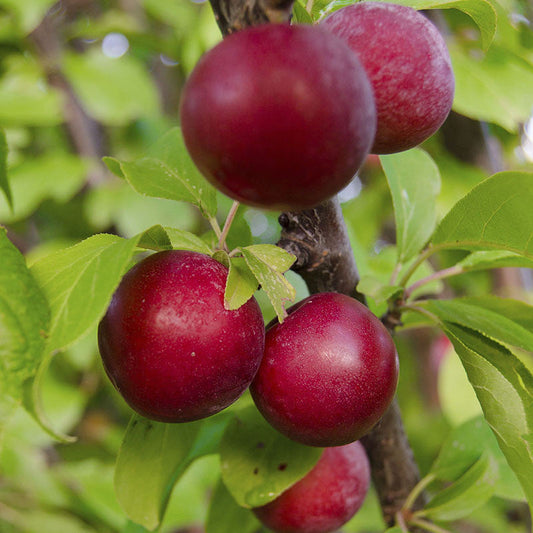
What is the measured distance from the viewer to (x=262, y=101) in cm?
31

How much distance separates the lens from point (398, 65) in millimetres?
418

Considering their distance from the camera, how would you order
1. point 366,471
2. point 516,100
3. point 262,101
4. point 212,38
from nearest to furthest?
point 262,101 → point 366,471 → point 516,100 → point 212,38

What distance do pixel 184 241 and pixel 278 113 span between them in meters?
0.25

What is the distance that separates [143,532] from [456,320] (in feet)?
1.48

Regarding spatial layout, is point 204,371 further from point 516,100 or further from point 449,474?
point 516,100

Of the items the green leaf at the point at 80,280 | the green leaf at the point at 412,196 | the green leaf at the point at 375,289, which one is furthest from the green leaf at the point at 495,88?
the green leaf at the point at 80,280

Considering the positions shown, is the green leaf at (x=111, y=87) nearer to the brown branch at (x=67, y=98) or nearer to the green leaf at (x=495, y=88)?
the brown branch at (x=67, y=98)

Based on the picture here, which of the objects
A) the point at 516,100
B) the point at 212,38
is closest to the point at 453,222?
the point at 516,100

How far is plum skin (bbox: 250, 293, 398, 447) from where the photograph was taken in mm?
462

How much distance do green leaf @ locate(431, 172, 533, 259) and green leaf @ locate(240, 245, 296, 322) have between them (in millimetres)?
186

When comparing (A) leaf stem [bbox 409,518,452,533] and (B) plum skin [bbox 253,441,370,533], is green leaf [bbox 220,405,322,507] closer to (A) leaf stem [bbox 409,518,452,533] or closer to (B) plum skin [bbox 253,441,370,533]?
(B) plum skin [bbox 253,441,370,533]

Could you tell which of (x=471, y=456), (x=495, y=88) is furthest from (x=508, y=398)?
(x=495, y=88)

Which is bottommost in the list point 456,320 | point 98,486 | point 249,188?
point 98,486

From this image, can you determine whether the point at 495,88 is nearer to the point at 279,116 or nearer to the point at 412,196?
the point at 412,196
